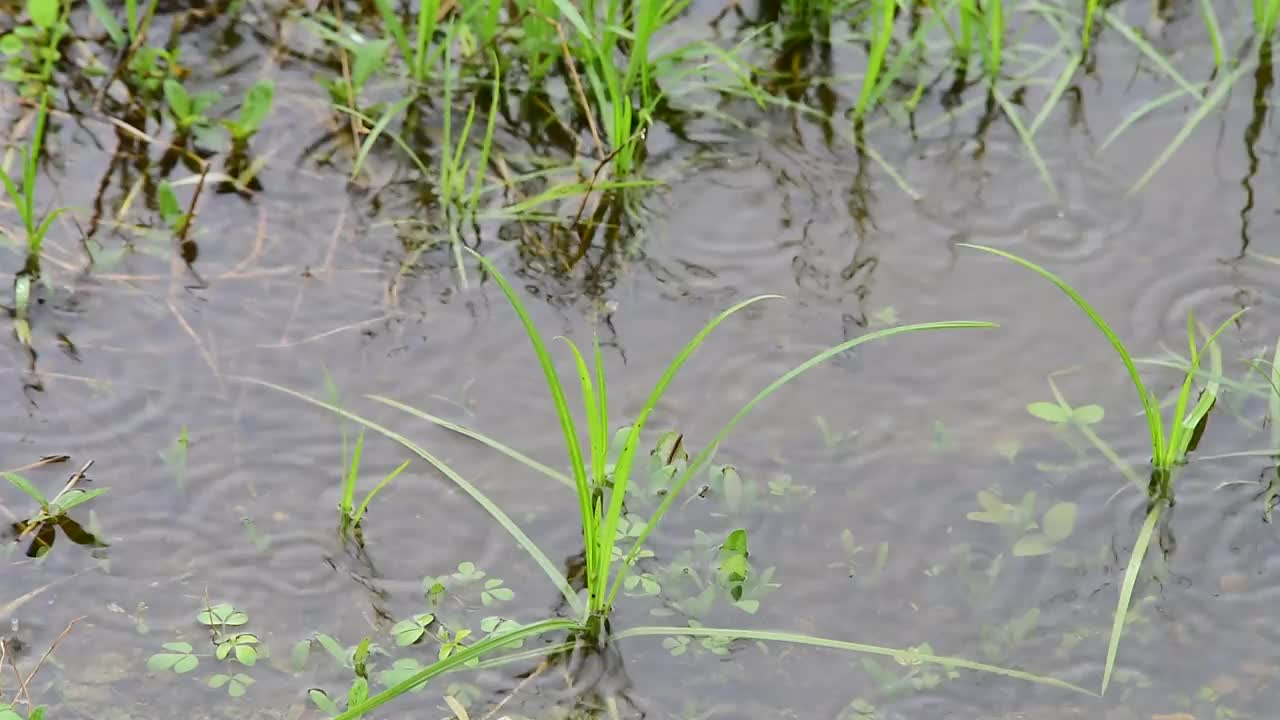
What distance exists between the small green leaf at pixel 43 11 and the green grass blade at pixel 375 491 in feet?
4.85

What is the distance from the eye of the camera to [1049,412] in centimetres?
240

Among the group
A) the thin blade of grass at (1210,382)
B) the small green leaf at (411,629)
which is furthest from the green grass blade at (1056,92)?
the small green leaf at (411,629)

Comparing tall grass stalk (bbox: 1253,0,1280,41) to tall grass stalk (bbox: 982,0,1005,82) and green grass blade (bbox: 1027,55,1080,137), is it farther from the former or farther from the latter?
tall grass stalk (bbox: 982,0,1005,82)

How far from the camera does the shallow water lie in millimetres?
2090

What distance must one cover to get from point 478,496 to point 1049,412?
3.46 ft

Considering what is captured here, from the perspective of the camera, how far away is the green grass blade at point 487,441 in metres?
Result: 2.27

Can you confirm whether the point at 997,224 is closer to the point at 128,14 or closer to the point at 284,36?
the point at 284,36

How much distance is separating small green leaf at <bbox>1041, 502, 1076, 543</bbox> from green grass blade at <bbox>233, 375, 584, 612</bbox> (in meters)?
0.82

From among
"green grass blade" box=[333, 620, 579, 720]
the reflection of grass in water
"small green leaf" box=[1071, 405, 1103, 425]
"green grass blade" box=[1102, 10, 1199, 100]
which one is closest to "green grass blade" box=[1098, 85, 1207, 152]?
"green grass blade" box=[1102, 10, 1199, 100]

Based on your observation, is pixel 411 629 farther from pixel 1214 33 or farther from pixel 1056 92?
pixel 1214 33

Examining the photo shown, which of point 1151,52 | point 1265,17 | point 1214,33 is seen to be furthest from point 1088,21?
point 1265,17

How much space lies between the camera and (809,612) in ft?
7.06

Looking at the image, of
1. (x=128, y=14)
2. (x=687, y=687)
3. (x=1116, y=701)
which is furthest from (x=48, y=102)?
(x=1116, y=701)

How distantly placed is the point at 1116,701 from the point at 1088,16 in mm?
1717
